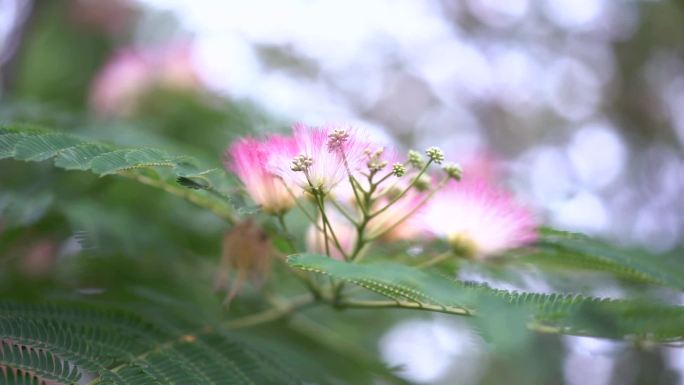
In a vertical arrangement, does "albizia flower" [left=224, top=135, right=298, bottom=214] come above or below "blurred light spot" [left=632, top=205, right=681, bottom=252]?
below

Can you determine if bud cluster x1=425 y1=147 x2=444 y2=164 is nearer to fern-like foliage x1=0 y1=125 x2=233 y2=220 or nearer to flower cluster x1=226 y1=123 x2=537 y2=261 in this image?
flower cluster x1=226 y1=123 x2=537 y2=261

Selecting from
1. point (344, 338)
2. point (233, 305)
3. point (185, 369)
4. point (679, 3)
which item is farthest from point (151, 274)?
point (679, 3)

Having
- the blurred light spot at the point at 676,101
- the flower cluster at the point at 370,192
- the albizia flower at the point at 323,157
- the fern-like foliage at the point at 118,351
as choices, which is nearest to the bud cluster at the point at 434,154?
the flower cluster at the point at 370,192

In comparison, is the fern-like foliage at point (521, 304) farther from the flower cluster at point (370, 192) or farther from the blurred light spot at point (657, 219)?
the blurred light spot at point (657, 219)

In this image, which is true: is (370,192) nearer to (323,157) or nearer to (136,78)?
(323,157)

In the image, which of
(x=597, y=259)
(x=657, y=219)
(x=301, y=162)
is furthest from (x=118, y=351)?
(x=657, y=219)

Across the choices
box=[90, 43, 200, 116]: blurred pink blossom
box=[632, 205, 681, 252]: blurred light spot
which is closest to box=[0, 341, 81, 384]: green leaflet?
box=[90, 43, 200, 116]: blurred pink blossom
